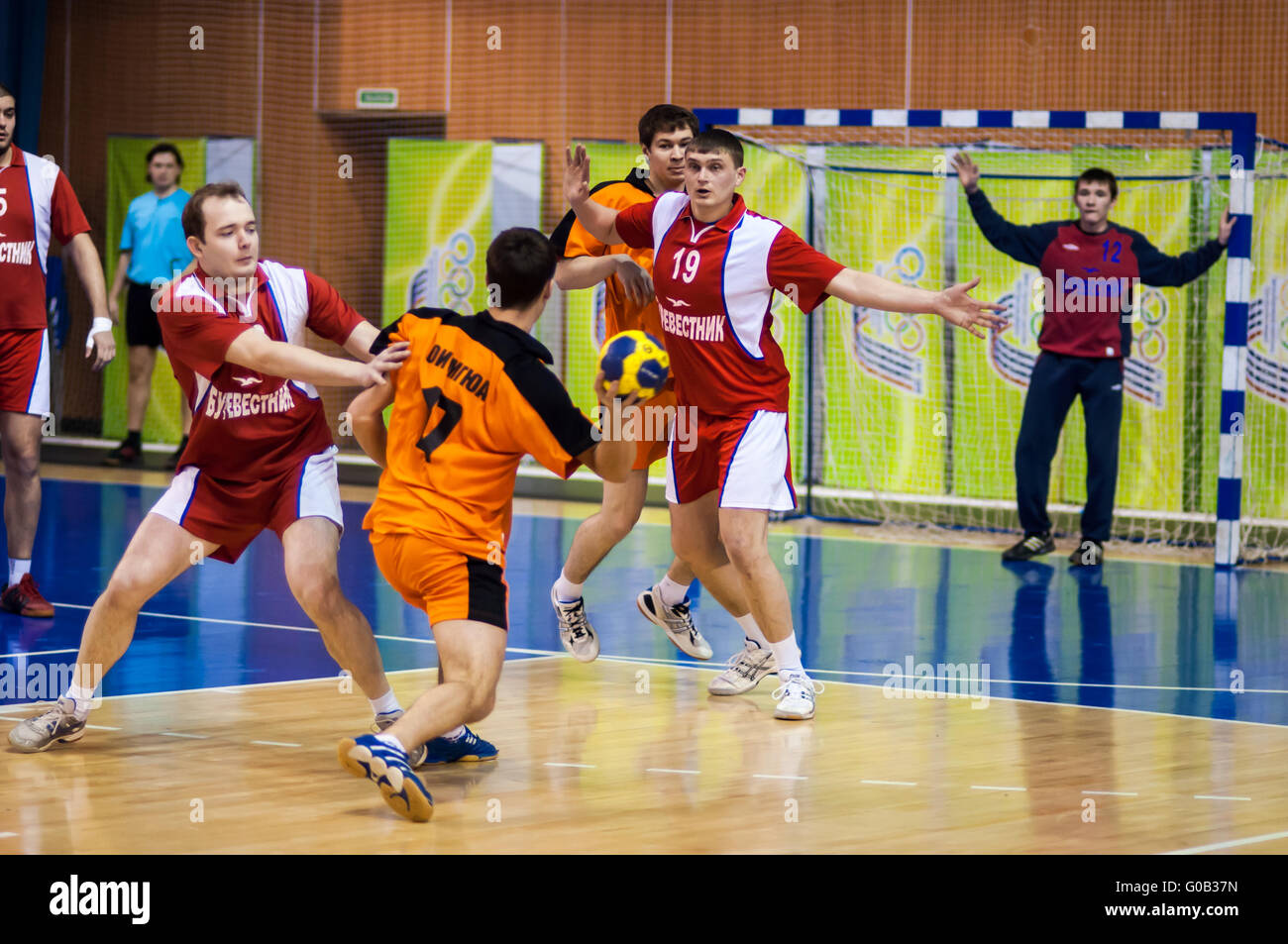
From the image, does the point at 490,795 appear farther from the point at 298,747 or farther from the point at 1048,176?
the point at 1048,176

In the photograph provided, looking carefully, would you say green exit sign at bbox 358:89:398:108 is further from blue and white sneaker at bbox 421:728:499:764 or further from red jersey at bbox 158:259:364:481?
blue and white sneaker at bbox 421:728:499:764

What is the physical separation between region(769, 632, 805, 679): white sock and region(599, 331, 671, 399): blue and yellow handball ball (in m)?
1.90

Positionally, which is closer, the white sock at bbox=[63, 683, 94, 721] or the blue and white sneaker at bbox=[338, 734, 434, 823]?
the blue and white sneaker at bbox=[338, 734, 434, 823]

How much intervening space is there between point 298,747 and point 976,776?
229 centimetres

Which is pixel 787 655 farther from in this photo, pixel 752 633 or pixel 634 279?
pixel 634 279

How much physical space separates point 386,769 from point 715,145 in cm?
289

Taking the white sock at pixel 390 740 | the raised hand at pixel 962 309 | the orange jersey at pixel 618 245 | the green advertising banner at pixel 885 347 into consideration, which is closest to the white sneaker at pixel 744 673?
the orange jersey at pixel 618 245

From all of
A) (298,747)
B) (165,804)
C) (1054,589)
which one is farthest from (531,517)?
(165,804)

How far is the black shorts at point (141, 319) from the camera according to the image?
15.8 metres

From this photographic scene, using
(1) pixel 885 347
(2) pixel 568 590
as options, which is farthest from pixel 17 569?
(1) pixel 885 347

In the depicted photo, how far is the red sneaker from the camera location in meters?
8.84

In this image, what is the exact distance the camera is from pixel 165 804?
17.8 ft

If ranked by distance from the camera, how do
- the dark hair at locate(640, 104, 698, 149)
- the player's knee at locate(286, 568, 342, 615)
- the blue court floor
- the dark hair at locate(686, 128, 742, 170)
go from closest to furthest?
the player's knee at locate(286, 568, 342, 615)
the dark hair at locate(686, 128, 742, 170)
the dark hair at locate(640, 104, 698, 149)
the blue court floor

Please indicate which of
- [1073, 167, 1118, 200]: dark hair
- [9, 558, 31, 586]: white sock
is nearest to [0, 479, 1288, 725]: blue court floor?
[9, 558, 31, 586]: white sock
